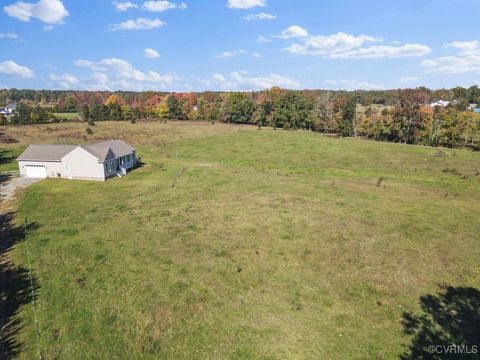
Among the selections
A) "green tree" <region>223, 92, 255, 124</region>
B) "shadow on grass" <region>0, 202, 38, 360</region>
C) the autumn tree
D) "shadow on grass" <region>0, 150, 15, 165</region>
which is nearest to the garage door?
"shadow on grass" <region>0, 150, 15, 165</region>

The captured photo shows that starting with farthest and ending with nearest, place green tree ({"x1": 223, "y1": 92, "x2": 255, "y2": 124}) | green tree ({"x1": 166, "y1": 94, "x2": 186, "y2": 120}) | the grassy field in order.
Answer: green tree ({"x1": 166, "y1": 94, "x2": 186, "y2": 120})
green tree ({"x1": 223, "y1": 92, "x2": 255, "y2": 124})
the grassy field

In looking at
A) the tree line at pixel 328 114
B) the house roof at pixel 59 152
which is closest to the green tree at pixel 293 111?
the tree line at pixel 328 114

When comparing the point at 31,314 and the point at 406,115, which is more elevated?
the point at 406,115

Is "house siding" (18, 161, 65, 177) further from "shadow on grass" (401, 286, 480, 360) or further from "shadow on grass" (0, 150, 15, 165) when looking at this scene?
"shadow on grass" (401, 286, 480, 360)

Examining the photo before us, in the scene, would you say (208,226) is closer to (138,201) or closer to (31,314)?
(138,201)

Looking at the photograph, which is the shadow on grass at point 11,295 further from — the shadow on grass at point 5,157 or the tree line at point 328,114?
the tree line at point 328,114

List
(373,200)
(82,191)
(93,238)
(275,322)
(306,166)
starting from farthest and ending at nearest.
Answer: (306,166), (82,191), (373,200), (93,238), (275,322)

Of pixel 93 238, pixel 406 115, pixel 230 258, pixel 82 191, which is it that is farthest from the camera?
pixel 406 115

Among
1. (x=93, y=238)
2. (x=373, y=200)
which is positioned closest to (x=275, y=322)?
(x=93, y=238)
